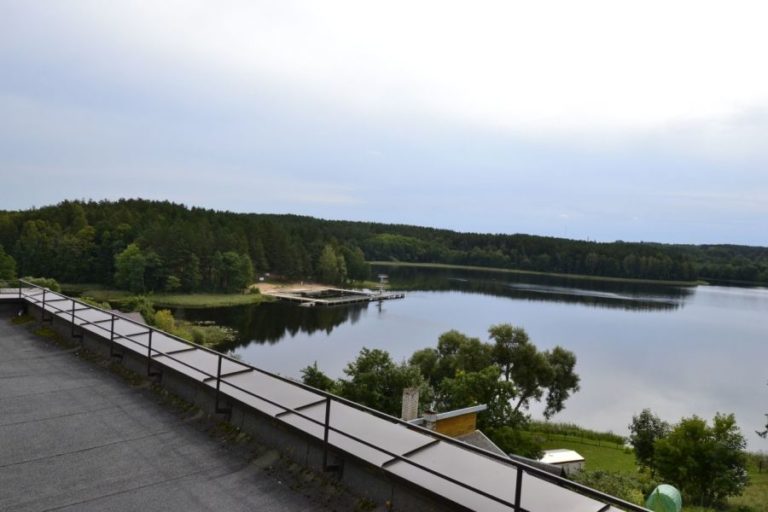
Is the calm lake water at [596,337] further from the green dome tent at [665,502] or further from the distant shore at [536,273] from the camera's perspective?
the distant shore at [536,273]

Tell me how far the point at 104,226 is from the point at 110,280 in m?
10.6

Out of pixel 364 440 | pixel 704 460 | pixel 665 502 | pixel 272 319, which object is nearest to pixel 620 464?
pixel 704 460

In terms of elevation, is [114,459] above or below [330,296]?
above

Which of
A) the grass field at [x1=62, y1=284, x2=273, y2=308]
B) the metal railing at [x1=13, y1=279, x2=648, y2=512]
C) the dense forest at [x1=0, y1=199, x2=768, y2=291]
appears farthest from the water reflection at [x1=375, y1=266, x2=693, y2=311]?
the metal railing at [x1=13, y1=279, x2=648, y2=512]

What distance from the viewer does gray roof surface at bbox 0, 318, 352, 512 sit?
456cm

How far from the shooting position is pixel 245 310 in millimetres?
65562

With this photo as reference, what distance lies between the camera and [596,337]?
50.9 meters

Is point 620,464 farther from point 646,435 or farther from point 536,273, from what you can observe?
point 536,273

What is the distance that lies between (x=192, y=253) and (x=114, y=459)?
73036 millimetres

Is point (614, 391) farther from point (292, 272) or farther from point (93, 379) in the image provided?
point (292, 272)

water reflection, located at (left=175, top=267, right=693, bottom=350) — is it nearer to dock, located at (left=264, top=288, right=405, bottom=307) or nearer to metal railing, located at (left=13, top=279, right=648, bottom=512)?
dock, located at (left=264, top=288, right=405, bottom=307)

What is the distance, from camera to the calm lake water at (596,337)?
3294 cm

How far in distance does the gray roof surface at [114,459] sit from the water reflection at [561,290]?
7827cm

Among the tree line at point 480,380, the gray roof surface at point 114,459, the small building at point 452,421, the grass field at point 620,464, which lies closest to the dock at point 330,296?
the tree line at point 480,380
